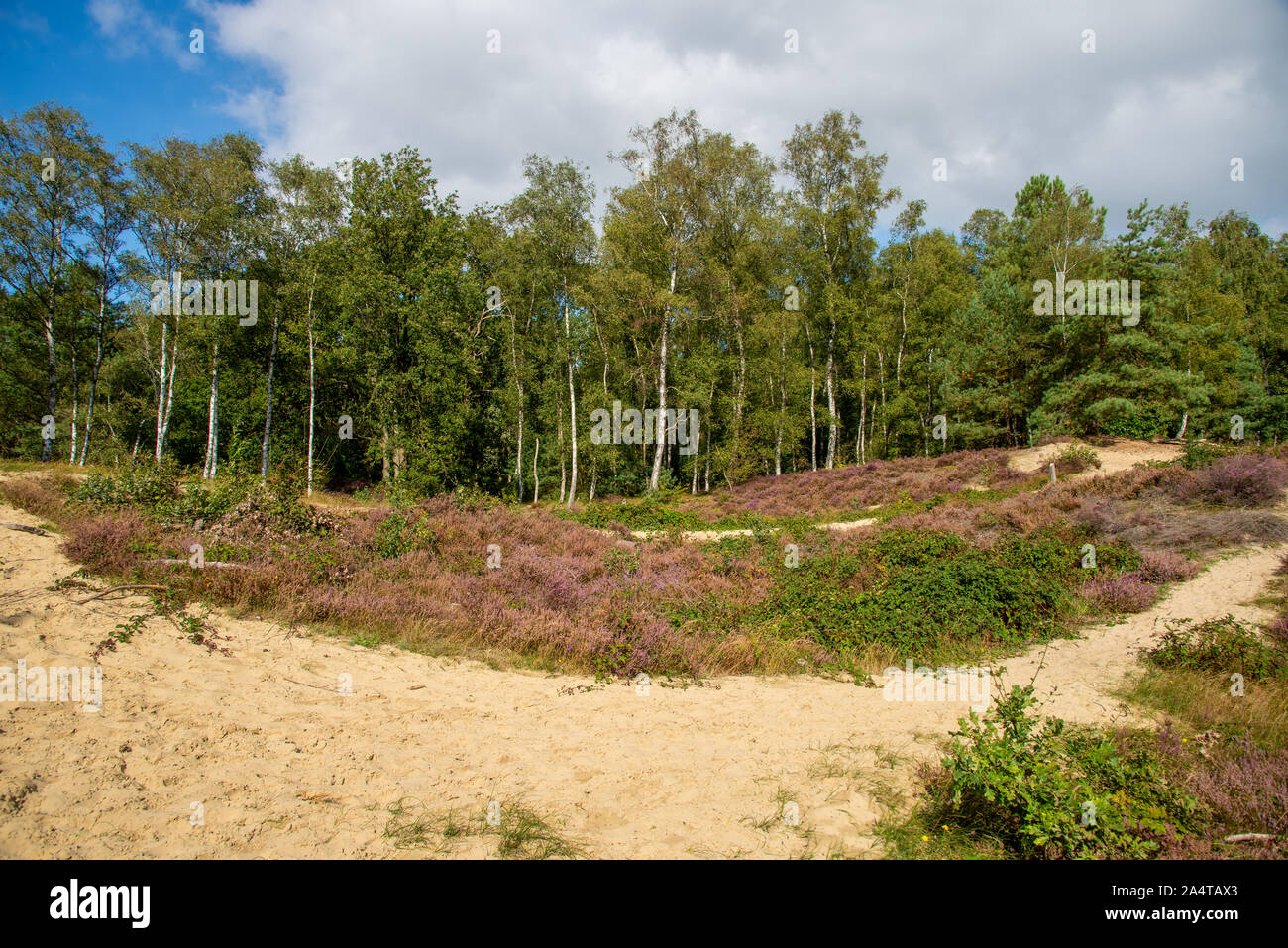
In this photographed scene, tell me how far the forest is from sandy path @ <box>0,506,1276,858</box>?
16.2 m

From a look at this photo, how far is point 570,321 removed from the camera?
3117 centimetres

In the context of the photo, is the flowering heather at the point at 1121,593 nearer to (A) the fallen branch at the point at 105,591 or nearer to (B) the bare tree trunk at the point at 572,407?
(A) the fallen branch at the point at 105,591

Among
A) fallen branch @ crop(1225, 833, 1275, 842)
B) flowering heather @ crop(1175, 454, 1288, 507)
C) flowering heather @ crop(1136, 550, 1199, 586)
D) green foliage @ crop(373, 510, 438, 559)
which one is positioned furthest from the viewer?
flowering heather @ crop(1175, 454, 1288, 507)

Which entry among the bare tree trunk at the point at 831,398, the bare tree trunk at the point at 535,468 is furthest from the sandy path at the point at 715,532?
the bare tree trunk at the point at 535,468

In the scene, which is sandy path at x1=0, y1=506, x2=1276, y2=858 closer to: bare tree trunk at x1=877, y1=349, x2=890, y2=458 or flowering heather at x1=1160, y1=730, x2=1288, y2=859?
flowering heather at x1=1160, y1=730, x2=1288, y2=859

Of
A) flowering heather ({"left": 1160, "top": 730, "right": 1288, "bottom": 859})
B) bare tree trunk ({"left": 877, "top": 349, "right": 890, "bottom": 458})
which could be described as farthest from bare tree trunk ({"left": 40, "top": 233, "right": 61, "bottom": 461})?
bare tree trunk ({"left": 877, "top": 349, "right": 890, "bottom": 458})

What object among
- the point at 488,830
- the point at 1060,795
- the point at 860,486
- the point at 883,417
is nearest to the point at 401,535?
the point at 488,830

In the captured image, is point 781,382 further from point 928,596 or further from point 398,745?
point 398,745

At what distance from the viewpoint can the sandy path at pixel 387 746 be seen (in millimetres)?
3797

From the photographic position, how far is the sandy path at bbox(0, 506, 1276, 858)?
12.5 feet

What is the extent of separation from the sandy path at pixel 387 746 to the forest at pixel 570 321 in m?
16.2

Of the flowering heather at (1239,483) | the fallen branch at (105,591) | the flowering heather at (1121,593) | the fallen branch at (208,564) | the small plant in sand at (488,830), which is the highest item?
the flowering heather at (1239,483)
